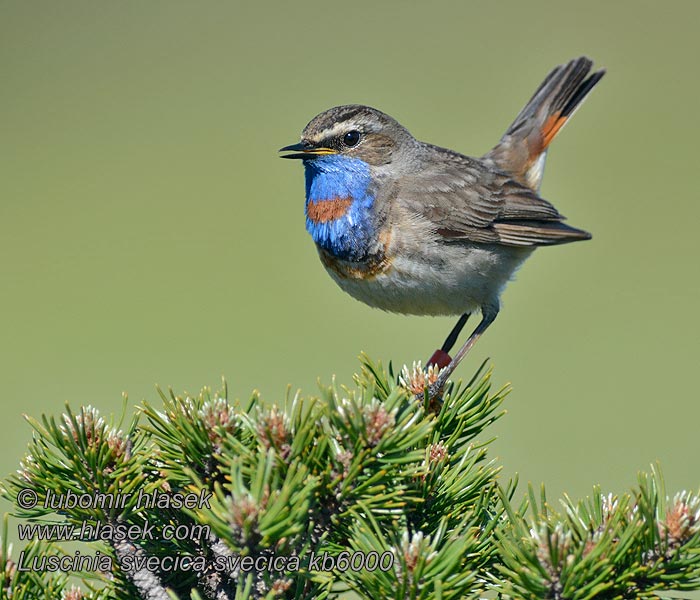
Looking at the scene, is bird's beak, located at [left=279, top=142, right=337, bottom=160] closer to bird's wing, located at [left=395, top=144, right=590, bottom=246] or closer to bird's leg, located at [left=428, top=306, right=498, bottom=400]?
bird's wing, located at [left=395, top=144, right=590, bottom=246]

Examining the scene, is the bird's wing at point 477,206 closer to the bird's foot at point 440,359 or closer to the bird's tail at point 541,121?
the bird's tail at point 541,121

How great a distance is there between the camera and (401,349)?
8.60 meters

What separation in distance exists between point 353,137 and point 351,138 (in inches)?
0.6

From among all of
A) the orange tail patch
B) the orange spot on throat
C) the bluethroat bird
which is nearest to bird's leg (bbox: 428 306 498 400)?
the bluethroat bird

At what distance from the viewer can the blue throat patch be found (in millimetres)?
4133

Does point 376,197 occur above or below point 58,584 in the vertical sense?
above

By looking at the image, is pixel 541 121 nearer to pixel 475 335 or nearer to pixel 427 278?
pixel 475 335

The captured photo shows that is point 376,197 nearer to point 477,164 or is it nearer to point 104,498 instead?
point 477,164

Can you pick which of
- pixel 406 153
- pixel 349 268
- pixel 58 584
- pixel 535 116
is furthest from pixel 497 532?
pixel 535 116

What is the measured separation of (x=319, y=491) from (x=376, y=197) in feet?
8.77

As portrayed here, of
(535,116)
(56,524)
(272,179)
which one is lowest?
(56,524)

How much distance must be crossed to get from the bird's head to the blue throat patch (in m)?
0.06

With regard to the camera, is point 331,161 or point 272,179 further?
point 272,179

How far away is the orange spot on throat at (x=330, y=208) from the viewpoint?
4195 millimetres
